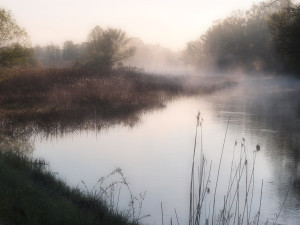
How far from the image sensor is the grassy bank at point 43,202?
4562 mm

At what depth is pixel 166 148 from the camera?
10.4m

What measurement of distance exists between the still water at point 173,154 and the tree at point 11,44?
7.00m

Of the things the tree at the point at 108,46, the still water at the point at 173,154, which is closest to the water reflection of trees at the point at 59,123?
the still water at the point at 173,154

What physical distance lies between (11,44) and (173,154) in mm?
12454

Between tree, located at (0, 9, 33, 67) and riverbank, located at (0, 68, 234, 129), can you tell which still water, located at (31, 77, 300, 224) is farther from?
tree, located at (0, 9, 33, 67)

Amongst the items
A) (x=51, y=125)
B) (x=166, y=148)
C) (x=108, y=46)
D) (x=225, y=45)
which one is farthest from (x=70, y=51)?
(x=166, y=148)

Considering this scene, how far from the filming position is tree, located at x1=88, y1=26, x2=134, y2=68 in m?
31.9

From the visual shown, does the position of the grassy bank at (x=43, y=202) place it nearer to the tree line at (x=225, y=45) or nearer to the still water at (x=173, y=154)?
the still water at (x=173, y=154)

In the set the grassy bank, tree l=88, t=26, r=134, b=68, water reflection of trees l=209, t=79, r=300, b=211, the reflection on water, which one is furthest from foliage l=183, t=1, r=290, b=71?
the grassy bank

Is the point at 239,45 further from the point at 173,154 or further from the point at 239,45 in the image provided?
the point at 173,154

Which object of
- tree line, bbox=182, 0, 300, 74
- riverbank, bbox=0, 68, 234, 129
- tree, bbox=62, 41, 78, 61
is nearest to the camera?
riverbank, bbox=0, 68, 234, 129

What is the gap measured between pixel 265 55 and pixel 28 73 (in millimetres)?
30032

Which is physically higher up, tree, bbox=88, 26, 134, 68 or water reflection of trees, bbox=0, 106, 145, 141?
tree, bbox=88, 26, 134, 68

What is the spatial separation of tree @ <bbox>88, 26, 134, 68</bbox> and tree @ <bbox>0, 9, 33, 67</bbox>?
1137 centimetres
